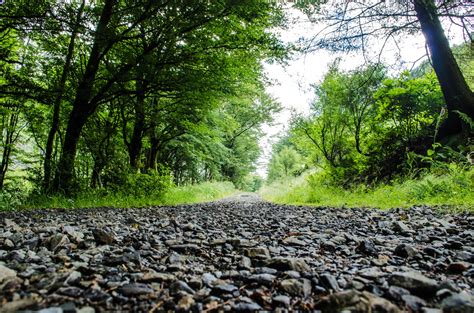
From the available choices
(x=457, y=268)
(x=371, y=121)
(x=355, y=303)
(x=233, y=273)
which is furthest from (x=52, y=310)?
(x=371, y=121)

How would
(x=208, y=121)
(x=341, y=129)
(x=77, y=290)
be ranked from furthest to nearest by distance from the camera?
(x=208, y=121) < (x=341, y=129) < (x=77, y=290)

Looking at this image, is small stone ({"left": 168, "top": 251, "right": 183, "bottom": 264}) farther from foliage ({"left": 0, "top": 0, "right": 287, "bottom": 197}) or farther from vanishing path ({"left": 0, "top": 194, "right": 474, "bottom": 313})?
foliage ({"left": 0, "top": 0, "right": 287, "bottom": 197})

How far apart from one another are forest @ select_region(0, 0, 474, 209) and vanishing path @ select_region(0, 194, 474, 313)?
3554mm

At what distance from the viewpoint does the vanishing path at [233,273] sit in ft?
4.11

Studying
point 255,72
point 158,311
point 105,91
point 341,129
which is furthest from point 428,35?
point 105,91

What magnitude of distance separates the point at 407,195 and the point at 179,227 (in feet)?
16.3

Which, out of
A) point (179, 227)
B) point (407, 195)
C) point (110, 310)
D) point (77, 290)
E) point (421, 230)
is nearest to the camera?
point (110, 310)

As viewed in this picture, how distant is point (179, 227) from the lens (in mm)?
3549

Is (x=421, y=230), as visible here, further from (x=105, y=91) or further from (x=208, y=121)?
(x=208, y=121)

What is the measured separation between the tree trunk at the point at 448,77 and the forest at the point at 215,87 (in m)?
0.03

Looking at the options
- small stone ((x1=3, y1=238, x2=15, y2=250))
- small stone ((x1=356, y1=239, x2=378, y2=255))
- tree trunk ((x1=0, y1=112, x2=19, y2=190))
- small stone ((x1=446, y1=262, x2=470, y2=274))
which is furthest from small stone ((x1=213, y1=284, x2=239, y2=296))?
tree trunk ((x1=0, y1=112, x2=19, y2=190))

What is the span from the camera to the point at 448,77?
6926 millimetres

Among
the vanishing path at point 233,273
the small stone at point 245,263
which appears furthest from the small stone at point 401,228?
the small stone at point 245,263

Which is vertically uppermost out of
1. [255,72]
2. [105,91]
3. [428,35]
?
[255,72]
